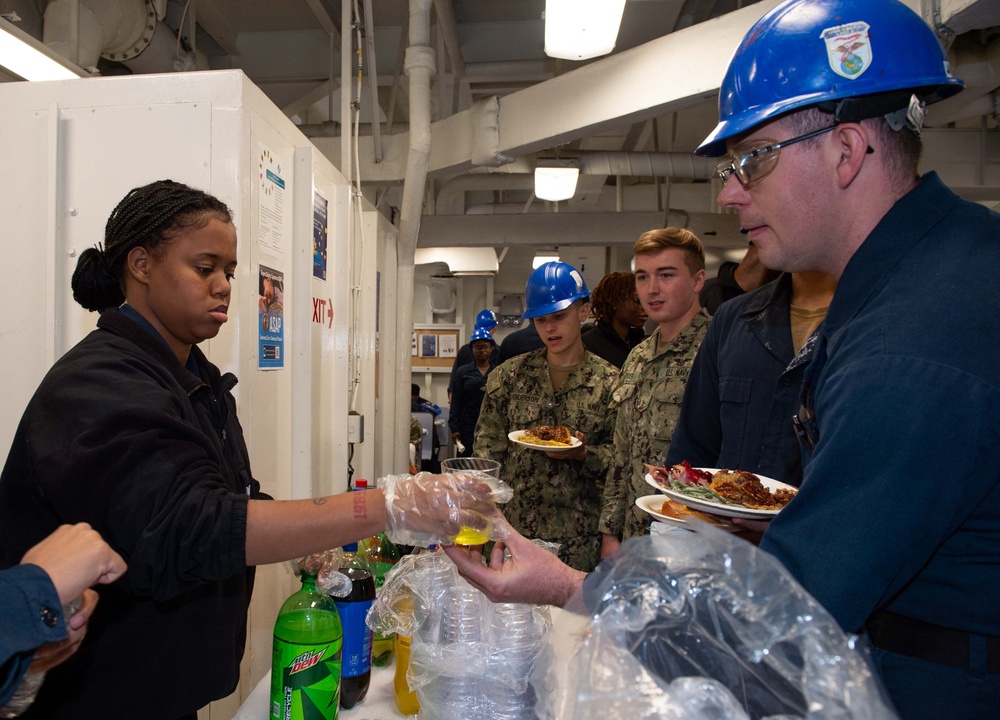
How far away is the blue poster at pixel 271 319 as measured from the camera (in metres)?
2.32

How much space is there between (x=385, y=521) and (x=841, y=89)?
1087mm

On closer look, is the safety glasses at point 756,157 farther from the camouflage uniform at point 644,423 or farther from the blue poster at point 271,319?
the blue poster at point 271,319

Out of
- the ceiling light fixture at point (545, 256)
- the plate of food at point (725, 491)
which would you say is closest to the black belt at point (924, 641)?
the plate of food at point (725, 491)

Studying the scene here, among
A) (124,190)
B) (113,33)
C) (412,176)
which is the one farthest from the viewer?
(412,176)

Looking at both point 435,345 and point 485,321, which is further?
point 435,345

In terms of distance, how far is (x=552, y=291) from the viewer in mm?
3320

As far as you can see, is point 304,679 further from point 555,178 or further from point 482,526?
point 555,178

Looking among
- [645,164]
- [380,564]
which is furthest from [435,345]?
[380,564]

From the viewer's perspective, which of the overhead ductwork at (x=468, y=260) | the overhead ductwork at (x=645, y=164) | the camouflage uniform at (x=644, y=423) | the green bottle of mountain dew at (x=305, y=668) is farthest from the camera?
the overhead ductwork at (x=468, y=260)

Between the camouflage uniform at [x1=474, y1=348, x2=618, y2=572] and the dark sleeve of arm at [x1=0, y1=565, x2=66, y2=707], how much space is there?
2.38 m

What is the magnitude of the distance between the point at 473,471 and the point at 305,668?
A: 535mm

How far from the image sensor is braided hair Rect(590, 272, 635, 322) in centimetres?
402

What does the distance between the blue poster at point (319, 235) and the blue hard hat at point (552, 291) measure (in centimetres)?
104

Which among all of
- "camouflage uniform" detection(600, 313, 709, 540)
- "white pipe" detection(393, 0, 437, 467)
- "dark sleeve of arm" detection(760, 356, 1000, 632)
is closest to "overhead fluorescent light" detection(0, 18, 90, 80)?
"white pipe" detection(393, 0, 437, 467)
